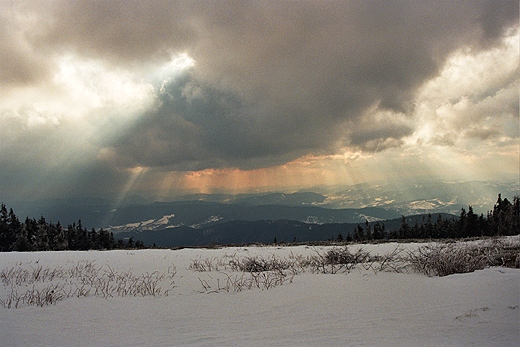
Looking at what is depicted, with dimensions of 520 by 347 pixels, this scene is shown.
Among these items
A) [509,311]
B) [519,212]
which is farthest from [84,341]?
[519,212]

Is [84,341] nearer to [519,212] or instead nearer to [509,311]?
[509,311]

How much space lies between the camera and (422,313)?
12.0ft

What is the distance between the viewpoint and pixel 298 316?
3.77 metres

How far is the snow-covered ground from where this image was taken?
3.06 m

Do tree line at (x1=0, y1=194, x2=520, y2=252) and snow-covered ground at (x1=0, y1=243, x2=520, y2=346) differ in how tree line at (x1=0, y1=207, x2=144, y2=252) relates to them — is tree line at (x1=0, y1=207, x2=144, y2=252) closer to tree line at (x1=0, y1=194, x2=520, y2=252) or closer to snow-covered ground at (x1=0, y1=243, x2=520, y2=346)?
tree line at (x1=0, y1=194, x2=520, y2=252)

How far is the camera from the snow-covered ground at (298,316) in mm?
3061

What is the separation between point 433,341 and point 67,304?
16.7ft

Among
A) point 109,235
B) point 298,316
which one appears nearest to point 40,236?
point 109,235

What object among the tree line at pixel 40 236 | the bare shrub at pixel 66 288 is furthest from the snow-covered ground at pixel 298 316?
the tree line at pixel 40 236

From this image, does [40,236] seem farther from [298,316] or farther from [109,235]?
[298,316]

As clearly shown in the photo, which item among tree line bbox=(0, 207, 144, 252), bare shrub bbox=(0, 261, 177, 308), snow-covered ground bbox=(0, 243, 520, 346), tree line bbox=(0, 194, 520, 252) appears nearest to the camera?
snow-covered ground bbox=(0, 243, 520, 346)

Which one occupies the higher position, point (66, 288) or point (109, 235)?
point (66, 288)

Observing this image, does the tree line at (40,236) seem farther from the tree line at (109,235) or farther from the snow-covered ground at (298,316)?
the snow-covered ground at (298,316)

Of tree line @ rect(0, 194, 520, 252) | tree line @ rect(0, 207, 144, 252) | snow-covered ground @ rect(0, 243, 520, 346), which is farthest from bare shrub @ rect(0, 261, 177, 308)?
tree line @ rect(0, 194, 520, 252)
